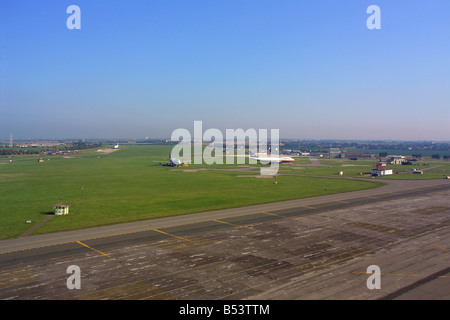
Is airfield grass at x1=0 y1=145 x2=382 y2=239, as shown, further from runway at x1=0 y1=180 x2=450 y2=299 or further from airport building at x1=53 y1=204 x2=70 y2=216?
runway at x1=0 y1=180 x2=450 y2=299

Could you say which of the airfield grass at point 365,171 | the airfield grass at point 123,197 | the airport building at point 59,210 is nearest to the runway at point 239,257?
the airfield grass at point 123,197

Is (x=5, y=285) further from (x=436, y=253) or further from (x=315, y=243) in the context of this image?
(x=436, y=253)

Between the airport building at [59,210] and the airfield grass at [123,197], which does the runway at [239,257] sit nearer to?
the airfield grass at [123,197]

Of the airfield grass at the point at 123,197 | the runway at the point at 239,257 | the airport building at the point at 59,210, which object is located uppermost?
the airport building at the point at 59,210

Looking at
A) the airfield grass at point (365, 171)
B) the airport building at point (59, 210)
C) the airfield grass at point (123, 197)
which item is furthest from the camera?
the airfield grass at point (365, 171)

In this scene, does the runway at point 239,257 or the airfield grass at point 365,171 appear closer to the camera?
the runway at point 239,257

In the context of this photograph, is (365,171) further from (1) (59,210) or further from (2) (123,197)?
(1) (59,210)

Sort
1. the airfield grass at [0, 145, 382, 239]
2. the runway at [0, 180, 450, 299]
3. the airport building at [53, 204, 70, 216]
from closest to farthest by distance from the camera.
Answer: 1. the runway at [0, 180, 450, 299]
2. the airfield grass at [0, 145, 382, 239]
3. the airport building at [53, 204, 70, 216]

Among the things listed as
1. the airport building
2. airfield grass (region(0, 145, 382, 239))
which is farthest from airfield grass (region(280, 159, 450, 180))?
the airport building

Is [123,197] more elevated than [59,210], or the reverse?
[59,210]

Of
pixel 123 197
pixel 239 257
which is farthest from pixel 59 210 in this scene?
pixel 239 257
